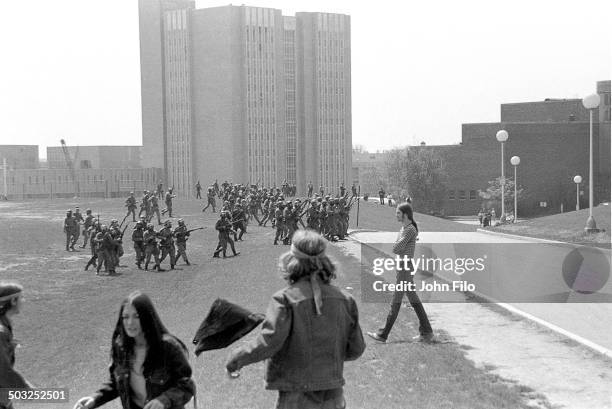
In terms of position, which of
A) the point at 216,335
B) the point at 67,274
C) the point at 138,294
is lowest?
the point at 67,274

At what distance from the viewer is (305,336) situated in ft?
14.9

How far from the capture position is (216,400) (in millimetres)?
7953

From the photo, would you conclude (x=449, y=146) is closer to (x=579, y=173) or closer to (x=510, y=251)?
(x=579, y=173)

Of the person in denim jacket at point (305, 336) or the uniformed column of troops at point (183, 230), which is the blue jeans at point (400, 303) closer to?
the person in denim jacket at point (305, 336)

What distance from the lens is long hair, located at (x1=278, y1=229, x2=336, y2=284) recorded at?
4656 millimetres

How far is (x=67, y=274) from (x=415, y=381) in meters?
18.4

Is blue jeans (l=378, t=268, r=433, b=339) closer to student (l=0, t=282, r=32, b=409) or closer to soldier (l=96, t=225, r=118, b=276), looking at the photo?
student (l=0, t=282, r=32, b=409)

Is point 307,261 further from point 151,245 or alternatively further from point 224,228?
point 224,228

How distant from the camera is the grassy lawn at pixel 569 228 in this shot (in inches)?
957

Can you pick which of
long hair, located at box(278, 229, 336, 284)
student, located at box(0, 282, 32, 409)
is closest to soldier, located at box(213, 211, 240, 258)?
student, located at box(0, 282, 32, 409)

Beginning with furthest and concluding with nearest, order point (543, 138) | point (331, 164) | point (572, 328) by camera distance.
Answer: point (331, 164)
point (543, 138)
point (572, 328)

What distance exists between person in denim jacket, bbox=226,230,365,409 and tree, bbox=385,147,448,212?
6227cm

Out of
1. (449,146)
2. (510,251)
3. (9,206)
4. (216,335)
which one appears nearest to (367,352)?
(216,335)

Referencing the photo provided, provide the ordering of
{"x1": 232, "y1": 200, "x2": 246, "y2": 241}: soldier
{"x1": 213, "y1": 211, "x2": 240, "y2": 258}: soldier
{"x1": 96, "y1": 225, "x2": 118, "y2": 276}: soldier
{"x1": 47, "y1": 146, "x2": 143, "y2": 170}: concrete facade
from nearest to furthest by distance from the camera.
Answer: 1. {"x1": 96, "y1": 225, "x2": 118, "y2": 276}: soldier
2. {"x1": 213, "y1": 211, "x2": 240, "y2": 258}: soldier
3. {"x1": 232, "y1": 200, "x2": 246, "y2": 241}: soldier
4. {"x1": 47, "y1": 146, "x2": 143, "y2": 170}: concrete facade
